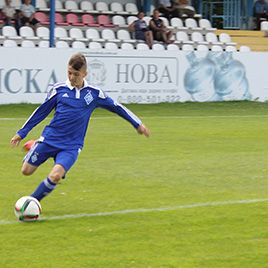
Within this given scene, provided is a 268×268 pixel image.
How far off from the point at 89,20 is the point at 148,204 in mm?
23361

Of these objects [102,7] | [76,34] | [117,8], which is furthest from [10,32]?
[117,8]

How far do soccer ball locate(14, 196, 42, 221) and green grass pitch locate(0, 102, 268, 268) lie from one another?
0.34 feet

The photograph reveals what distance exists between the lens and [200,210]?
10242 millimetres

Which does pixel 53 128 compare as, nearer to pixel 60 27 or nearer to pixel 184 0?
pixel 60 27

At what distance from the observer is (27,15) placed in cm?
3006

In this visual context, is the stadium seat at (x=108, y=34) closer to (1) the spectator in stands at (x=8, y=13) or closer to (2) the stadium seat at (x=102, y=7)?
(2) the stadium seat at (x=102, y=7)

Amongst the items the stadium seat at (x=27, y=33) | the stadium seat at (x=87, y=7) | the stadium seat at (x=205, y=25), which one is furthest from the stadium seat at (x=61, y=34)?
the stadium seat at (x=205, y=25)

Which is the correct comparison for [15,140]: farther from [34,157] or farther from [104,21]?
[104,21]

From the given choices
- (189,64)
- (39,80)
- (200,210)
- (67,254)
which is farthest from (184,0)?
(67,254)

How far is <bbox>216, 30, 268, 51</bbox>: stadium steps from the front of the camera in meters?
36.3

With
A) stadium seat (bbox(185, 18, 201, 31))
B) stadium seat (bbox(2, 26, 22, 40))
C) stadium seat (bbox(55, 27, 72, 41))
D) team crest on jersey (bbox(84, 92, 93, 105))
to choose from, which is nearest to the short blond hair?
team crest on jersey (bbox(84, 92, 93, 105))

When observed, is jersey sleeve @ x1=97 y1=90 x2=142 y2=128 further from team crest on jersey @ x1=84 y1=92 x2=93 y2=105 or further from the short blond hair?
the short blond hair

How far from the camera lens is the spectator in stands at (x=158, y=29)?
31.6 m

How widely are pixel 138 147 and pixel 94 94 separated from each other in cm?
682
